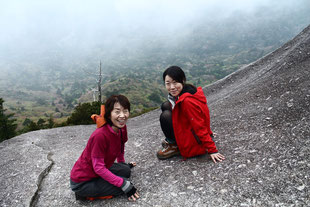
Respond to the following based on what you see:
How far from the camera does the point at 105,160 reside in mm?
4898

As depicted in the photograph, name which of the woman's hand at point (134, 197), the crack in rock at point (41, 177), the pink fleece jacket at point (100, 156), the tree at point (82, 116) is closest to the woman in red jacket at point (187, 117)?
the pink fleece jacket at point (100, 156)

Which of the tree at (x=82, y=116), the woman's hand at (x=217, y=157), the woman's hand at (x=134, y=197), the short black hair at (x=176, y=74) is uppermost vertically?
the short black hair at (x=176, y=74)

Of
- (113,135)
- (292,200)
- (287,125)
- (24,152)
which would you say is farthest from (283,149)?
(24,152)

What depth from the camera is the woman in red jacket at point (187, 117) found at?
4871 mm

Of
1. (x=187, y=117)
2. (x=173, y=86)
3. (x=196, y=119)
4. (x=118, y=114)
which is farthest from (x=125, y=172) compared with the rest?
(x=173, y=86)

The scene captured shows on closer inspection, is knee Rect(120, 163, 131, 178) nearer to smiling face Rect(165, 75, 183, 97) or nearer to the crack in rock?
smiling face Rect(165, 75, 183, 97)

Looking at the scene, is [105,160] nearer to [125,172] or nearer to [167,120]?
[125,172]

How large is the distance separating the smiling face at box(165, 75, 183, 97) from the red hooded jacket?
228mm

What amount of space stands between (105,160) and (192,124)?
2407 millimetres

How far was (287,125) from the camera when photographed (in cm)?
598

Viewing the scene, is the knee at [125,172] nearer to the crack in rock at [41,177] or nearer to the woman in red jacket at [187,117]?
the woman in red jacket at [187,117]

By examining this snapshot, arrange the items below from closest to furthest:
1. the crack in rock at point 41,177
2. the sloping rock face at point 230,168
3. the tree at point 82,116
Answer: the sloping rock face at point 230,168 < the crack in rock at point 41,177 < the tree at point 82,116

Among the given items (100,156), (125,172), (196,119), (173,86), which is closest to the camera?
(100,156)

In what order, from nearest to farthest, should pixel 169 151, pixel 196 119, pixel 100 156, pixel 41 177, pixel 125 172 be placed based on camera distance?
pixel 100 156
pixel 196 119
pixel 125 172
pixel 169 151
pixel 41 177
